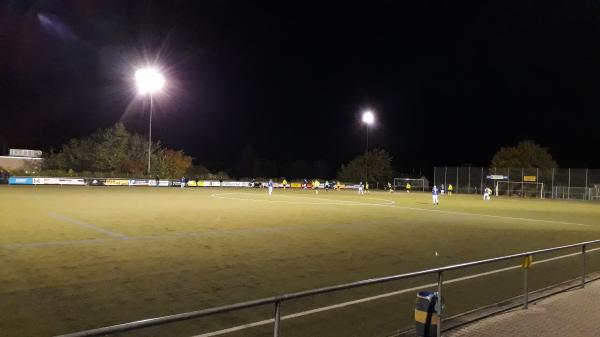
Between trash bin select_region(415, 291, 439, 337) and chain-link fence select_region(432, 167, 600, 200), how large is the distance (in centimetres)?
6593

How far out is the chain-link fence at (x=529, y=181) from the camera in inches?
2532

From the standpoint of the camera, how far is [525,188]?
68562mm

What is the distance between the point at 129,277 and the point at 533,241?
1535 cm

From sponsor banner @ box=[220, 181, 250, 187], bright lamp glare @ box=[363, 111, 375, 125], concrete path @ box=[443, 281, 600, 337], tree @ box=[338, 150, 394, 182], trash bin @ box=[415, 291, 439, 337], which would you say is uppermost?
bright lamp glare @ box=[363, 111, 375, 125]

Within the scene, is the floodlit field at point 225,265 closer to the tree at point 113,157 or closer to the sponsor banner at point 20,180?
the sponsor banner at point 20,180

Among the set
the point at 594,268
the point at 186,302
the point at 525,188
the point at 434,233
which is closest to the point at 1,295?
the point at 186,302

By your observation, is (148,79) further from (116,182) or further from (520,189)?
(520,189)

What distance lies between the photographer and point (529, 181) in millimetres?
68188

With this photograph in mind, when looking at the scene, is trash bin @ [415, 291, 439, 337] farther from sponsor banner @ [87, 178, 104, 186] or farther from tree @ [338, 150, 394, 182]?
tree @ [338, 150, 394, 182]

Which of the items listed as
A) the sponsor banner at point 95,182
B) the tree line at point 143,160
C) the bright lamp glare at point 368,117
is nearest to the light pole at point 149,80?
the sponsor banner at point 95,182

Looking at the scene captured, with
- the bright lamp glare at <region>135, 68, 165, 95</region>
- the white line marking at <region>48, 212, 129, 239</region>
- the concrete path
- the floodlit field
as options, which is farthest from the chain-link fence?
the concrete path

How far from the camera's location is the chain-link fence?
211 feet

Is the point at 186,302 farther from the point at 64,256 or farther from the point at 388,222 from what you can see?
the point at 388,222

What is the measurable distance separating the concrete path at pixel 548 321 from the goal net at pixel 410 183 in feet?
237
